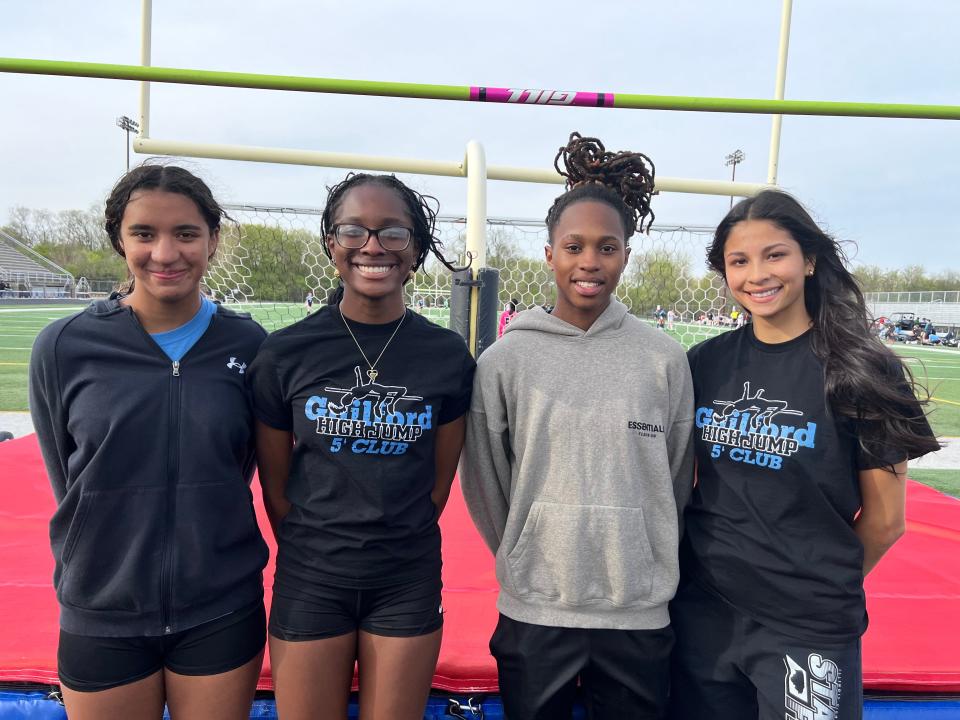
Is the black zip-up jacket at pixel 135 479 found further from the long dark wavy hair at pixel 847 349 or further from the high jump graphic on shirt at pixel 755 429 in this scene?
the long dark wavy hair at pixel 847 349

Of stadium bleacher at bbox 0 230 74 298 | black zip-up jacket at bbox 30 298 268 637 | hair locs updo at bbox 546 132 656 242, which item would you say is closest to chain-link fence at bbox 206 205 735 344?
hair locs updo at bbox 546 132 656 242

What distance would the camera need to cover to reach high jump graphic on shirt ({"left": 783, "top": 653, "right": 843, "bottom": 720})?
1498 mm

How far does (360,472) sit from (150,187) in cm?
92

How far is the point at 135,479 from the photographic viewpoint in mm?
1485

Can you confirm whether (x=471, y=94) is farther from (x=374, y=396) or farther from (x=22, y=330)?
(x=22, y=330)

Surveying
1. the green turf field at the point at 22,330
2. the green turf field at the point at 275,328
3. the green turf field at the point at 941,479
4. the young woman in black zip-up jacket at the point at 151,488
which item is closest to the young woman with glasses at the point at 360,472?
the young woman in black zip-up jacket at the point at 151,488

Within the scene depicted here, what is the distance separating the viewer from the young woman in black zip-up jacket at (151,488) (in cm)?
147

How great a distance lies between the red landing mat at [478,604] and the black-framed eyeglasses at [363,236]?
1.34m

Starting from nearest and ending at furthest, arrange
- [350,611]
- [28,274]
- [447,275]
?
[350,611], [447,275], [28,274]

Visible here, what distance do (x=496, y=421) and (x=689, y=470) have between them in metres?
0.58

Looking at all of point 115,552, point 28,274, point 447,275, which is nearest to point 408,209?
point 115,552

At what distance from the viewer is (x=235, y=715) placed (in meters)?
1.56

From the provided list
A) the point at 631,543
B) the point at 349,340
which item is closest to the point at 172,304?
the point at 349,340

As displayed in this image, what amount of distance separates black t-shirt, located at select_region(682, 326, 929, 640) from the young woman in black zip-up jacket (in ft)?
4.12
